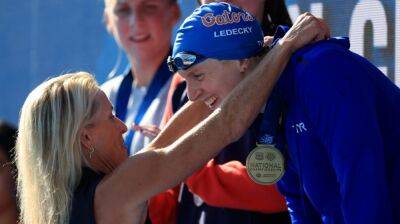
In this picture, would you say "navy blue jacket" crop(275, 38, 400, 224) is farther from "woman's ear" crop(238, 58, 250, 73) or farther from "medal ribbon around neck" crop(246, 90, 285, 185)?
"woman's ear" crop(238, 58, 250, 73)

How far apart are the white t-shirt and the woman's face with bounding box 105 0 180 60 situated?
0.45 ft

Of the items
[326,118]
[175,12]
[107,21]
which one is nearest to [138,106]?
[175,12]

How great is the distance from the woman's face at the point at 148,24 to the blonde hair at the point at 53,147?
1170 millimetres

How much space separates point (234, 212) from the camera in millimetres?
2660

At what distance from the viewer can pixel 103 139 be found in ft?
8.06

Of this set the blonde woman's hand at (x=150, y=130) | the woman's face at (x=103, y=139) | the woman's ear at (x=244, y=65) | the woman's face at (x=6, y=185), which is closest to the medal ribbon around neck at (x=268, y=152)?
the woman's ear at (x=244, y=65)

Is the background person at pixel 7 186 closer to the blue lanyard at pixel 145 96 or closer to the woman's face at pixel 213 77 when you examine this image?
the blue lanyard at pixel 145 96

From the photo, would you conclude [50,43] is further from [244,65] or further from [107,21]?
[244,65]

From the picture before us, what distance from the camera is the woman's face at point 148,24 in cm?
358

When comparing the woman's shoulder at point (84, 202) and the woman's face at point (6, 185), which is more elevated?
the woman's shoulder at point (84, 202)

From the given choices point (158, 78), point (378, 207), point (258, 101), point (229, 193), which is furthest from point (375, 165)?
point (158, 78)

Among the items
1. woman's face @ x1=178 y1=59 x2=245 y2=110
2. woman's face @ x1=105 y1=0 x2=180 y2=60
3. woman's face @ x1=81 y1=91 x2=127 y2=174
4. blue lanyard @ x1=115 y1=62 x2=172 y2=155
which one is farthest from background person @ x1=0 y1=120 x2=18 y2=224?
woman's face @ x1=178 y1=59 x2=245 y2=110

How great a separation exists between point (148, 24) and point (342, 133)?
1675 millimetres

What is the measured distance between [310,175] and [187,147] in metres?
0.36
